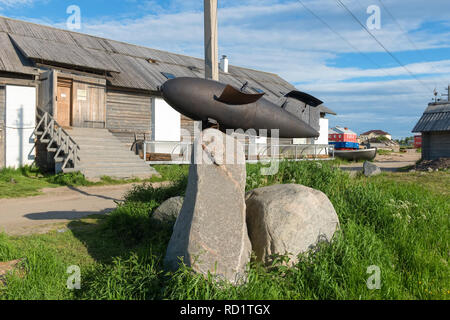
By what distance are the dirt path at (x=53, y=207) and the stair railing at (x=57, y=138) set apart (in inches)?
74.4

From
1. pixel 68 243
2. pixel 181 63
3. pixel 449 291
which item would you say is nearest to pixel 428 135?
pixel 181 63

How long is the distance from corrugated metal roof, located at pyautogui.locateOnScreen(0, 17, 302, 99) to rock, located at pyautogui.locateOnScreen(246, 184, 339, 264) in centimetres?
813

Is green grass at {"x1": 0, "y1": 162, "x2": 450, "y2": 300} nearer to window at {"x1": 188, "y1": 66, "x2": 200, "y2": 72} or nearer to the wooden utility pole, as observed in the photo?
the wooden utility pole

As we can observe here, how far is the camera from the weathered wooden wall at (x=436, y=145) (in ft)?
63.1

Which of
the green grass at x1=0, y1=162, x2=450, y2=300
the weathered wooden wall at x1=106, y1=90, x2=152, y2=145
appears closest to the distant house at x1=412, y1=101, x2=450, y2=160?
the green grass at x1=0, y1=162, x2=450, y2=300

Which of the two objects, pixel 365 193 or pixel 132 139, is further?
pixel 132 139

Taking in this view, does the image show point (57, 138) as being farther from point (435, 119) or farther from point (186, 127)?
point (435, 119)

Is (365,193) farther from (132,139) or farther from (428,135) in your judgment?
(428,135)

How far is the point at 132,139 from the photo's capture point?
58.5 feet

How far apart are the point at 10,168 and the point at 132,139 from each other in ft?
18.3

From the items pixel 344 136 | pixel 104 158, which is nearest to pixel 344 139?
pixel 344 136

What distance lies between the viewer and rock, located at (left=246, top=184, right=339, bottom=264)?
4.46 m
